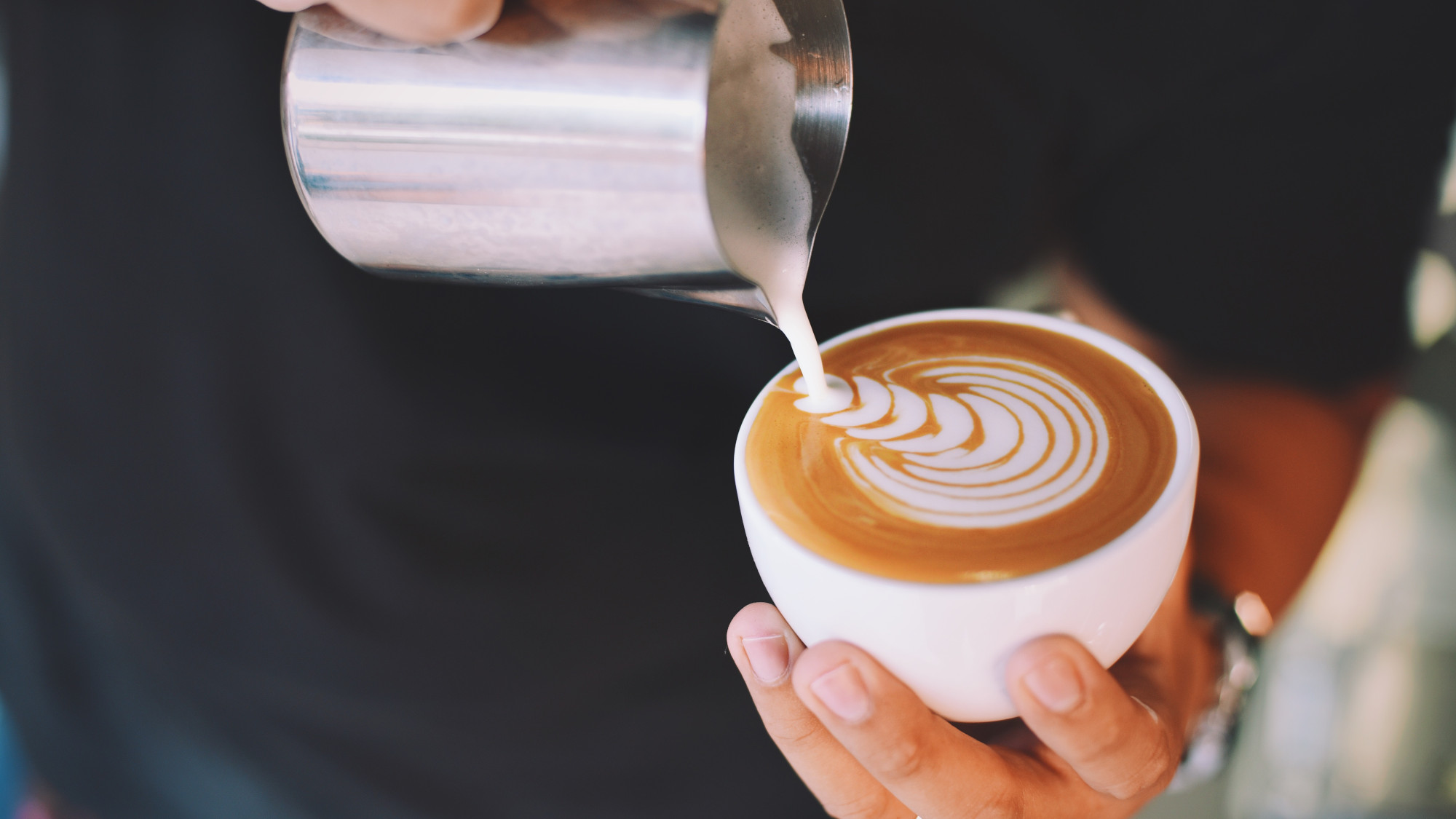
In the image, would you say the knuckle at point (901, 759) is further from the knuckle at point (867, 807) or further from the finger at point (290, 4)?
the finger at point (290, 4)

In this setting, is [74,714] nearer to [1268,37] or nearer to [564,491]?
[564,491]

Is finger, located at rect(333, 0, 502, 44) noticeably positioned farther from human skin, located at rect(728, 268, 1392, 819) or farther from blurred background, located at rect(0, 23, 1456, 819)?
blurred background, located at rect(0, 23, 1456, 819)

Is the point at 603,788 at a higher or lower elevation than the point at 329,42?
lower

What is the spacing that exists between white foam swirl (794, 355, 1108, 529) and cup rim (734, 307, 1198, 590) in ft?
0.16

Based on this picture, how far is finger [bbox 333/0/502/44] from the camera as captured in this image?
0.48m

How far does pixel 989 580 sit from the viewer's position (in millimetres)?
515

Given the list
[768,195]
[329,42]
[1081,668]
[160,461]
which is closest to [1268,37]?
[768,195]

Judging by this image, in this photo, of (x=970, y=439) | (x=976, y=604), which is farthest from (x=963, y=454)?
(x=976, y=604)

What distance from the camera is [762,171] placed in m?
0.65

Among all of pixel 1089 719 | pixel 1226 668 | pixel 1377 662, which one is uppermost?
pixel 1089 719

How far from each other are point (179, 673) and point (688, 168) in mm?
968

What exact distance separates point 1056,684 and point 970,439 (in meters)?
0.19

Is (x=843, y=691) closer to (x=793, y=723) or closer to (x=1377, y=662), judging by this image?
(x=793, y=723)

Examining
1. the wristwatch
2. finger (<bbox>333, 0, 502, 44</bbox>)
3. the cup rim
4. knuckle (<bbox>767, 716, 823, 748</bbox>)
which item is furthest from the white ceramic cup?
the wristwatch
